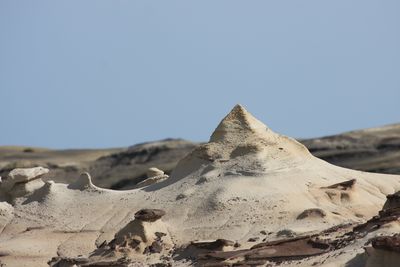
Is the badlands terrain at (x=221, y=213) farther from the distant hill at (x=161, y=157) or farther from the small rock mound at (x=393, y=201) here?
the distant hill at (x=161, y=157)

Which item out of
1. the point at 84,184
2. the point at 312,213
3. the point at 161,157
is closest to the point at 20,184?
the point at 84,184

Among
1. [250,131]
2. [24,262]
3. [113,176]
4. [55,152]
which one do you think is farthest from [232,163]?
[55,152]

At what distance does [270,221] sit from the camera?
19.5m

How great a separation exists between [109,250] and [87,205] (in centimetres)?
305

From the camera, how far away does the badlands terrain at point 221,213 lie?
17.3m

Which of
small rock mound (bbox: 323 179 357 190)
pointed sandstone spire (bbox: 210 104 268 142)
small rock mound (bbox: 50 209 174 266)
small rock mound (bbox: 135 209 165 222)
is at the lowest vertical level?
small rock mound (bbox: 50 209 174 266)

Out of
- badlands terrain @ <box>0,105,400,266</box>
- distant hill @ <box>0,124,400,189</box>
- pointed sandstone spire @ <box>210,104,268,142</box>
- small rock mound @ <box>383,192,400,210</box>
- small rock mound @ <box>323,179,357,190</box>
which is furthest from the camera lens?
distant hill @ <box>0,124,400,189</box>

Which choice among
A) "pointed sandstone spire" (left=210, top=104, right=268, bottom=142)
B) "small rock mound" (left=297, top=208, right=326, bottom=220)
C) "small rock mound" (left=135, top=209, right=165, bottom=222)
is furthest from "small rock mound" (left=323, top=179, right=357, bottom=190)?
"small rock mound" (left=135, top=209, right=165, bottom=222)

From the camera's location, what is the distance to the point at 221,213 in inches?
792

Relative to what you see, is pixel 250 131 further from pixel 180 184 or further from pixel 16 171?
pixel 16 171

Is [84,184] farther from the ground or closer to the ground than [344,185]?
farther from the ground

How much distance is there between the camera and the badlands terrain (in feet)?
56.7

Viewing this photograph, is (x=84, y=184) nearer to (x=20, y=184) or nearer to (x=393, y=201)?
(x=20, y=184)

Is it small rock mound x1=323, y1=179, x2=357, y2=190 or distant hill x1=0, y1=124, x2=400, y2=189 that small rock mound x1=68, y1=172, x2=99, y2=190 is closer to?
small rock mound x1=323, y1=179, x2=357, y2=190
